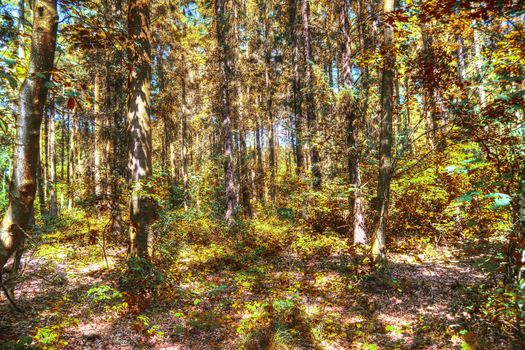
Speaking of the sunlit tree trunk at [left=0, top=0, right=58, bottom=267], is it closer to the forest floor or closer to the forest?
the forest

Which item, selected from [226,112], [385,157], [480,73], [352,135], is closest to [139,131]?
[385,157]

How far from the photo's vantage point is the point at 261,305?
6.02 m

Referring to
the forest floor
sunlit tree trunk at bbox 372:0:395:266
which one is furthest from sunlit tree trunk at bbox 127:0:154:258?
sunlit tree trunk at bbox 372:0:395:266

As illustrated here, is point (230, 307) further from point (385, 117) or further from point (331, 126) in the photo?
point (331, 126)

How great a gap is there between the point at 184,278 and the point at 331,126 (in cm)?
666

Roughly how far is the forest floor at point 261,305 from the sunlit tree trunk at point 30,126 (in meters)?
1.47

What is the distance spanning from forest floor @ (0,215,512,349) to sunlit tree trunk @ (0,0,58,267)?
147cm

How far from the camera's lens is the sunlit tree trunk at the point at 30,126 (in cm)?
206

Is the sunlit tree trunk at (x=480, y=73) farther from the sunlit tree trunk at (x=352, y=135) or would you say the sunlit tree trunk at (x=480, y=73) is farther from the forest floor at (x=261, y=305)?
the sunlit tree trunk at (x=352, y=135)

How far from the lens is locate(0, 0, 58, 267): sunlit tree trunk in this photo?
2057mm

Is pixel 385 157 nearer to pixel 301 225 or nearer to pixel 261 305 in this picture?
pixel 261 305

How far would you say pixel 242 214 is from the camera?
16375 mm

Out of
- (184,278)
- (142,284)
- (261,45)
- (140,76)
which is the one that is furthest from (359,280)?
(261,45)

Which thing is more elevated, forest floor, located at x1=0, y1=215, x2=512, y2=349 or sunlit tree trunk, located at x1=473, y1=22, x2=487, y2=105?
sunlit tree trunk, located at x1=473, y1=22, x2=487, y2=105
